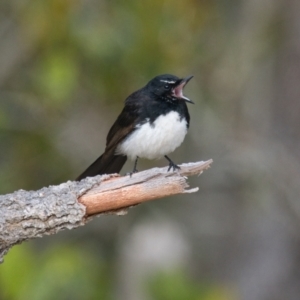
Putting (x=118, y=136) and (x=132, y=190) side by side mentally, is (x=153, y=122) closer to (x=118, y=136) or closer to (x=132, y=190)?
(x=118, y=136)

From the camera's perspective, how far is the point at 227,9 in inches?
361

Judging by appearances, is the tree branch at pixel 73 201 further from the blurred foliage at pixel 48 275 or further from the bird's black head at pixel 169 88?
the bird's black head at pixel 169 88

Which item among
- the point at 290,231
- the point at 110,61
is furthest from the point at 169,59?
the point at 290,231

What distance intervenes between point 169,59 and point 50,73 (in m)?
1.36

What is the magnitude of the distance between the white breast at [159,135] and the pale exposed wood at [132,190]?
1308 millimetres

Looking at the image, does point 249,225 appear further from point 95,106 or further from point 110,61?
point 110,61

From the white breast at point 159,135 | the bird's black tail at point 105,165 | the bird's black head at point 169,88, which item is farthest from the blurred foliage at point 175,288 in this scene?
the bird's black head at point 169,88

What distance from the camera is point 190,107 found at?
27.2ft

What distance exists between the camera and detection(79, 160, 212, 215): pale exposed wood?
15.0 ft

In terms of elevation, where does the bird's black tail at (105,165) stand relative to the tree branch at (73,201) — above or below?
above

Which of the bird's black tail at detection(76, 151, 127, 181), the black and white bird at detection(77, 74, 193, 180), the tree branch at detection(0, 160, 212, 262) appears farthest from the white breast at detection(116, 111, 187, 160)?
the tree branch at detection(0, 160, 212, 262)

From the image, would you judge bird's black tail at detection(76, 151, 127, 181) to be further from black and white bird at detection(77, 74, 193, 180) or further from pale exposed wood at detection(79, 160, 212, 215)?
pale exposed wood at detection(79, 160, 212, 215)

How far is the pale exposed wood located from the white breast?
1.31 m

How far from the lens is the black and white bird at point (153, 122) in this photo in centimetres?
608
